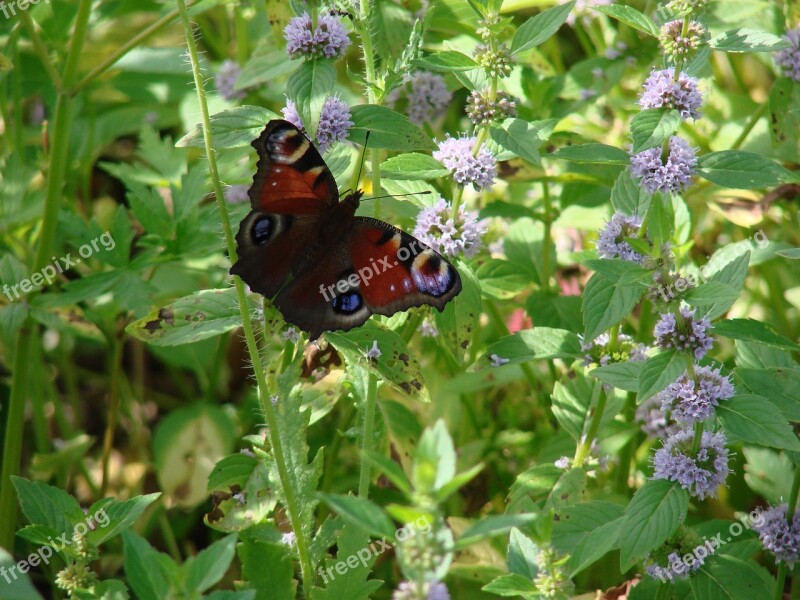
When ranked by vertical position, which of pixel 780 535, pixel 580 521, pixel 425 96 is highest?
pixel 425 96

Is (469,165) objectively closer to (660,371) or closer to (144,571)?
(660,371)

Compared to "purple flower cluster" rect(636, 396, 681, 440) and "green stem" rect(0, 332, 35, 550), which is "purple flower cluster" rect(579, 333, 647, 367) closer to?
"purple flower cluster" rect(636, 396, 681, 440)

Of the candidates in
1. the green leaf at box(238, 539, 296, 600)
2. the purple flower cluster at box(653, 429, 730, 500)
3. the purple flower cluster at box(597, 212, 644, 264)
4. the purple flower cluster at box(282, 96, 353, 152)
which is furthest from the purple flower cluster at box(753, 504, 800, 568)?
the purple flower cluster at box(282, 96, 353, 152)

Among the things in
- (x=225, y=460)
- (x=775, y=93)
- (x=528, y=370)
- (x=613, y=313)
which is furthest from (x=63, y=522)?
(x=775, y=93)

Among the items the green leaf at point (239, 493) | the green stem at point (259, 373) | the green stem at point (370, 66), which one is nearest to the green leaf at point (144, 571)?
the green stem at point (259, 373)

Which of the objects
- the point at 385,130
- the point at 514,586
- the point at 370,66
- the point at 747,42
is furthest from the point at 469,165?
the point at 514,586

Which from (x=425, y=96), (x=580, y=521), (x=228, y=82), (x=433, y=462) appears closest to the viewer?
(x=433, y=462)

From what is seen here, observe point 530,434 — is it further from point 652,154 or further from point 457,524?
point 652,154

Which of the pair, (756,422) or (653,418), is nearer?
(756,422)
